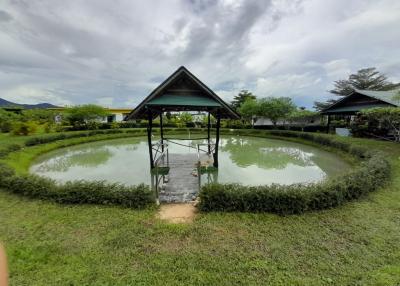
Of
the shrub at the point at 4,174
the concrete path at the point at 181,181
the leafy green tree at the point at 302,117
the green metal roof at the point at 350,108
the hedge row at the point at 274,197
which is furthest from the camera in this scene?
the leafy green tree at the point at 302,117

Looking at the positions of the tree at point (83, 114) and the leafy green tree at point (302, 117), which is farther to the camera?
the leafy green tree at point (302, 117)

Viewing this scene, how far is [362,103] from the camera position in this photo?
639 inches

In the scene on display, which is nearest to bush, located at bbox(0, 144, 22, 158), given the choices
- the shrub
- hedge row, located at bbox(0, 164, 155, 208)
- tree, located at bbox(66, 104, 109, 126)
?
the shrub

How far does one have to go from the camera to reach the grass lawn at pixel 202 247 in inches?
109

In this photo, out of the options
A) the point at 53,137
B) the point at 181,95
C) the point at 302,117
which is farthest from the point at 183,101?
the point at 302,117

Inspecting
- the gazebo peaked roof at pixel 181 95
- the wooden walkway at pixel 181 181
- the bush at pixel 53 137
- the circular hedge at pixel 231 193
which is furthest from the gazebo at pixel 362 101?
the bush at pixel 53 137

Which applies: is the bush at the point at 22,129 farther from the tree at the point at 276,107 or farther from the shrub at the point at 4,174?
the tree at the point at 276,107

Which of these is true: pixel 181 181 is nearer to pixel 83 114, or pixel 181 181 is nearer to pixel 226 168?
pixel 226 168

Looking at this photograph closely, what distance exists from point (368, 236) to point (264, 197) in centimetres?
177

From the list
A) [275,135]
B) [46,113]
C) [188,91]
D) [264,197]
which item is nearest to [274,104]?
[275,135]

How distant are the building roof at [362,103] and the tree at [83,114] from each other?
24.6 m

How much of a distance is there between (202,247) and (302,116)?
27230mm

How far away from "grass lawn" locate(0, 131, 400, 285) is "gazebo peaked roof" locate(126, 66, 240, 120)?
3.73 meters

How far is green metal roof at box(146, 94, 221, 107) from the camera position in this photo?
7095 mm
